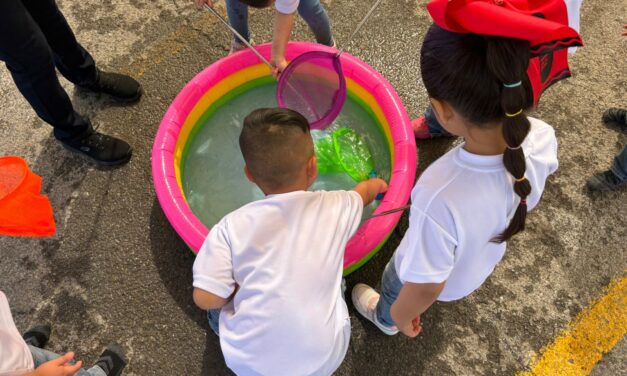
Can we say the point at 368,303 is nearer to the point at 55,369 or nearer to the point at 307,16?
the point at 55,369

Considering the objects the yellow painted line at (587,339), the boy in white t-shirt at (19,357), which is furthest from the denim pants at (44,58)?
the yellow painted line at (587,339)

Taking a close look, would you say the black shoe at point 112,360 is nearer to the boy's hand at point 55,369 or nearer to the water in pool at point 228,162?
the boy's hand at point 55,369

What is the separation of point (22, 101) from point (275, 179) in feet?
6.45

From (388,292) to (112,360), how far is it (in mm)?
1271

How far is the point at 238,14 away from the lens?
2430mm

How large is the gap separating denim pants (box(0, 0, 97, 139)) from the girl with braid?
159cm

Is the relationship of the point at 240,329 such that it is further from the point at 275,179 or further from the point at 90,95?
the point at 90,95

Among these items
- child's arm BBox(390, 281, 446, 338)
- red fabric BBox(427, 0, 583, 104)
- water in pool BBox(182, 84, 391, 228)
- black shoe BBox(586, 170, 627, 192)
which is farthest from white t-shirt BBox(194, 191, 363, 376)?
black shoe BBox(586, 170, 627, 192)

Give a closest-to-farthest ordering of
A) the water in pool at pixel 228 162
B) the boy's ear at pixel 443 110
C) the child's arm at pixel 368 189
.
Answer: the boy's ear at pixel 443 110, the child's arm at pixel 368 189, the water in pool at pixel 228 162

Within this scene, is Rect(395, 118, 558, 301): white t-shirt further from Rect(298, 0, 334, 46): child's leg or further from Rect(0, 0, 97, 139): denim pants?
Rect(0, 0, 97, 139): denim pants

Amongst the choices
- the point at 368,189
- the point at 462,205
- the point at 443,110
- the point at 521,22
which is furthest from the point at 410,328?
the point at 521,22

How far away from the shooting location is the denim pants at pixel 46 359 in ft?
5.84

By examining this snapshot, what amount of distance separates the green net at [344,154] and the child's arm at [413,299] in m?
1.03

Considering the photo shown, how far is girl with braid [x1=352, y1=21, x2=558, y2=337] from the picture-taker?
3.26ft
